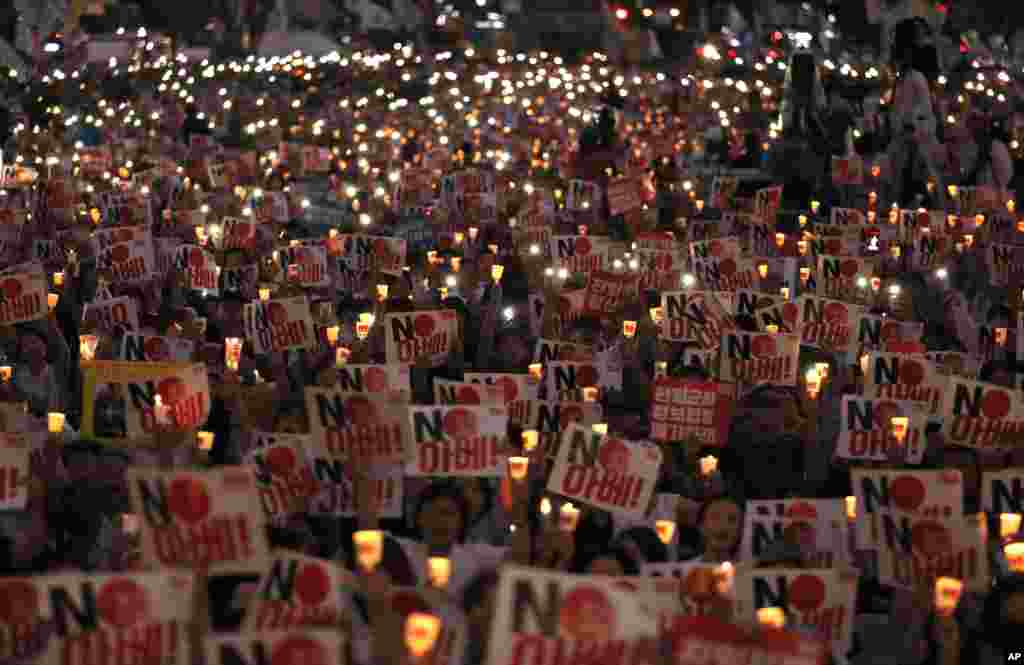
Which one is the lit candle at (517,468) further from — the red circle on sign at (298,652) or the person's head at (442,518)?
the red circle on sign at (298,652)

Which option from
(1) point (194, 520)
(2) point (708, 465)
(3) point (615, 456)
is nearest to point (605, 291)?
(2) point (708, 465)

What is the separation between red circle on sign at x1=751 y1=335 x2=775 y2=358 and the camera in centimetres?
1392

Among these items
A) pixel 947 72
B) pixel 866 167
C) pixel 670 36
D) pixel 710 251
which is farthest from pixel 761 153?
pixel 670 36

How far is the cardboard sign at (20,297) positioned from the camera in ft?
49.8

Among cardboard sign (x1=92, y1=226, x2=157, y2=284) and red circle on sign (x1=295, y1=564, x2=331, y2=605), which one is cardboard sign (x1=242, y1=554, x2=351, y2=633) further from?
cardboard sign (x1=92, y1=226, x2=157, y2=284)

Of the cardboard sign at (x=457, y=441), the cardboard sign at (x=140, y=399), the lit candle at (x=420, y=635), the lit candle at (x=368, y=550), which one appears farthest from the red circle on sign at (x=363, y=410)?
the lit candle at (x=420, y=635)

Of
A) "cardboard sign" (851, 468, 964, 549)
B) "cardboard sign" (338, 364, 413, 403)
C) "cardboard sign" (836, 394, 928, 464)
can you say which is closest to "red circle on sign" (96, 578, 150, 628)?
"cardboard sign" (851, 468, 964, 549)

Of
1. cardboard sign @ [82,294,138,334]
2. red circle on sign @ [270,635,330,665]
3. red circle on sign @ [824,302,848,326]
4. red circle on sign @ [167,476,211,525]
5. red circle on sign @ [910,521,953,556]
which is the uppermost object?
red circle on sign @ [824,302,848,326]

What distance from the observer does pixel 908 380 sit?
13.2 meters

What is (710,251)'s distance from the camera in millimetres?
18344

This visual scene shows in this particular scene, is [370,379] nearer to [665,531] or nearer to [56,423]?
[56,423]

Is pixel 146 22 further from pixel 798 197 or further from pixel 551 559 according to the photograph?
pixel 551 559

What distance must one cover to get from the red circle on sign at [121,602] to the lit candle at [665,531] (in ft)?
10.5

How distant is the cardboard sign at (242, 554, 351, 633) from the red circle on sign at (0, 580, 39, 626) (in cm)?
76
